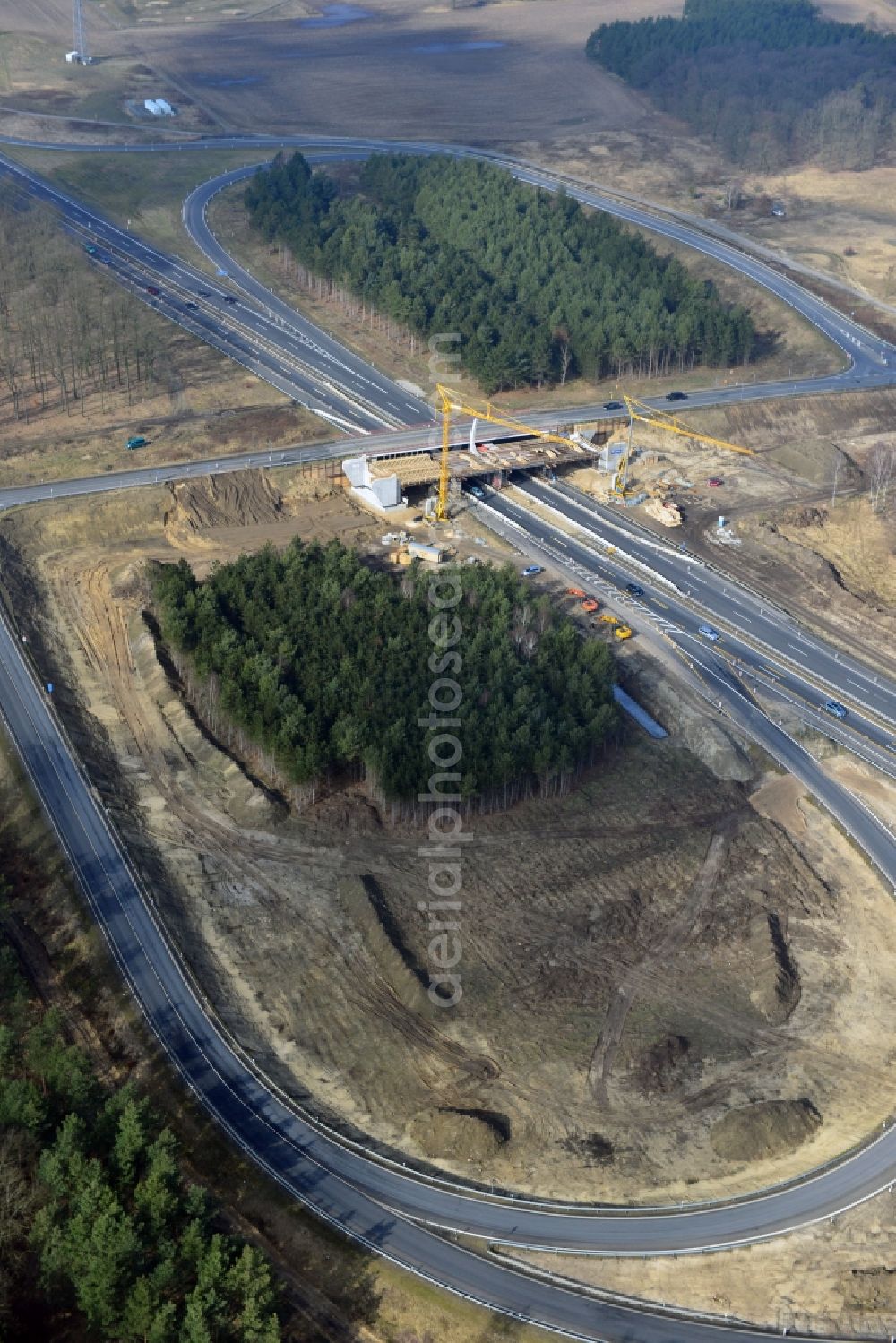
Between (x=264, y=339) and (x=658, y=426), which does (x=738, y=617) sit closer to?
(x=658, y=426)

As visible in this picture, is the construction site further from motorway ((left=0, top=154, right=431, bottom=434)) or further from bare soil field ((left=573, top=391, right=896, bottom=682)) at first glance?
motorway ((left=0, top=154, right=431, bottom=434))

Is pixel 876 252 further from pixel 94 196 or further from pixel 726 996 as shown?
pixel 726 996

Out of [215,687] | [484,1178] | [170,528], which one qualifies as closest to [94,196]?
[170,528]

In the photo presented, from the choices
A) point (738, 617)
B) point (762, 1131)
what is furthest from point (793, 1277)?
point (738, 617)

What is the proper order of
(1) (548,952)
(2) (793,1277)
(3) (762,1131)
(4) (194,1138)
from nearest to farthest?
(2) (793,1277)
(4) (194,1138)
(3) (762,1131)
(1) (548,952)

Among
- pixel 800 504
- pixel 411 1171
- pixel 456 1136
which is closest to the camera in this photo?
pixel 411 1171

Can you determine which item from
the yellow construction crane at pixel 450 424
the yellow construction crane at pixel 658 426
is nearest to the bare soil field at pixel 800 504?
the yellow construction crane at pixel 658 426

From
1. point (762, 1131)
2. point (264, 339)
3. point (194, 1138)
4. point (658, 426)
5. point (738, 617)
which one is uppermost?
point (264, 339)

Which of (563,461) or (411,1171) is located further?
(563,461)
